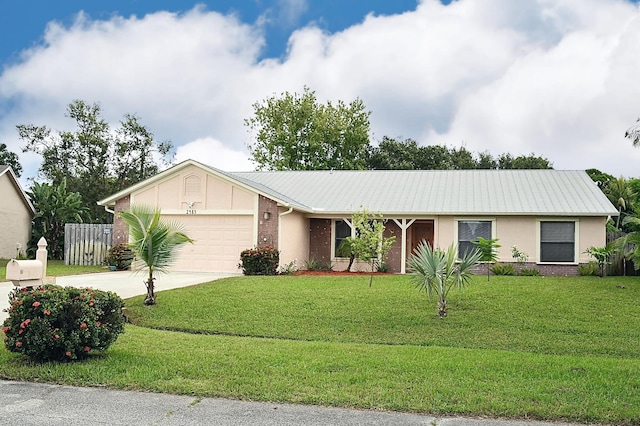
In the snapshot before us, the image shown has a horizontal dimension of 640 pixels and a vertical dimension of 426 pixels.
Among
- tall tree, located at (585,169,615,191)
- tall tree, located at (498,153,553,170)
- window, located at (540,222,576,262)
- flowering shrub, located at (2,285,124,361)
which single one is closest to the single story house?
window, located at (540,222,576,262)

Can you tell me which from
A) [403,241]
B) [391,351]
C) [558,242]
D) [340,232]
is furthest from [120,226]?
[391,351]

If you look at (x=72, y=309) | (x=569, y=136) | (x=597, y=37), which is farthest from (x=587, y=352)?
(x=569, y=136)

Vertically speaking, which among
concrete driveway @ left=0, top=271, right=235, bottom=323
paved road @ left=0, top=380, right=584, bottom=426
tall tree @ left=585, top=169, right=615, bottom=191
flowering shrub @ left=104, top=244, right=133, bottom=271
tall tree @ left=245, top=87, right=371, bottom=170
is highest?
tall tree @ left=245, top=87, right=371, bottom=170

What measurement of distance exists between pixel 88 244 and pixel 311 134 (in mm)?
22359

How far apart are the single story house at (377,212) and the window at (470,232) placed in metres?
0.04

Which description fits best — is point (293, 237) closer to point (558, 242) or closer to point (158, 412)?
point (558, 242)

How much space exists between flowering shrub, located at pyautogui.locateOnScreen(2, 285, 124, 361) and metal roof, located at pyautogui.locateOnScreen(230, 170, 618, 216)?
1287cm

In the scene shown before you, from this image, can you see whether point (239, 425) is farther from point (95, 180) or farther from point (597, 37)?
point (95, 180)

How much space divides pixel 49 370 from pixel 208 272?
14.1 metres

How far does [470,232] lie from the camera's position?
21.5 meters

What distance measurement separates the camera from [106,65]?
17.8m

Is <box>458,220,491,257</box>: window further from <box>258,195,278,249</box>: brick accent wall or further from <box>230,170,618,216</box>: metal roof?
<box>258,195,278,249</box>: brick accent wall

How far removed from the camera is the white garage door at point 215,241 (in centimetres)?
2102

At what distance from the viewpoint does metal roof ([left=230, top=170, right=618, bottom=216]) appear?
68.9 feet
